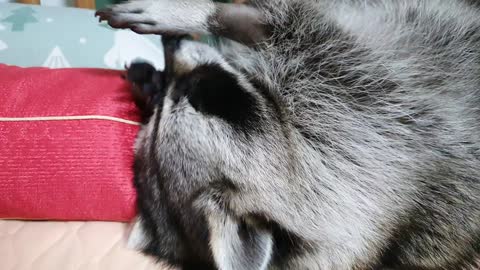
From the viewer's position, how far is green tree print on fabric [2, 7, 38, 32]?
1.76m

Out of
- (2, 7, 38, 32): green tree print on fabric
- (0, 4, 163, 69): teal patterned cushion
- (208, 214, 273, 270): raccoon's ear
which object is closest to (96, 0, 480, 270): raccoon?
(208, 214, 273, 270): raccoon's ear

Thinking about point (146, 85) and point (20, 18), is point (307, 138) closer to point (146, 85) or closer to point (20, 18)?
point (146, 85)

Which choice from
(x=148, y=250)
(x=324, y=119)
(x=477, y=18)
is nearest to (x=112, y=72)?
(x=148, y=250)

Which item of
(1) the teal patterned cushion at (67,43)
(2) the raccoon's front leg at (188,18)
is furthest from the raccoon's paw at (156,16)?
(1) the teal patterned cushion at (67,43)

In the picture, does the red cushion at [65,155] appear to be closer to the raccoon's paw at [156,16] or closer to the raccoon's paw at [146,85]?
the raccoon's paw at [146,85]

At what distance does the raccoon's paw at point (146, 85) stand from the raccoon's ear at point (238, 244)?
0.92 feet

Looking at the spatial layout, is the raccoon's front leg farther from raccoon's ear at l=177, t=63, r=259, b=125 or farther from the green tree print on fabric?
the green tree print on fabric

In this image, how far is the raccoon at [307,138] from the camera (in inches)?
41.8

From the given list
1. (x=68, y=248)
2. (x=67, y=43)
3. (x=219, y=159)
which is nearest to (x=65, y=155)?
(x=68, y=248)

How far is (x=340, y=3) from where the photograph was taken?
4.13ft

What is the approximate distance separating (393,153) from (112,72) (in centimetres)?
67

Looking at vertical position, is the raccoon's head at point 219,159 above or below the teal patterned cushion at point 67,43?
Result: above

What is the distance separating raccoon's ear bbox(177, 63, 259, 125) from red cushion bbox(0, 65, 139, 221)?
0.60 ft

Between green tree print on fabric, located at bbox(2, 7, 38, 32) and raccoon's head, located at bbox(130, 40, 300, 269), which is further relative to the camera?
green tree print on fabric, located at bbox(2, 7, 38, 32)
